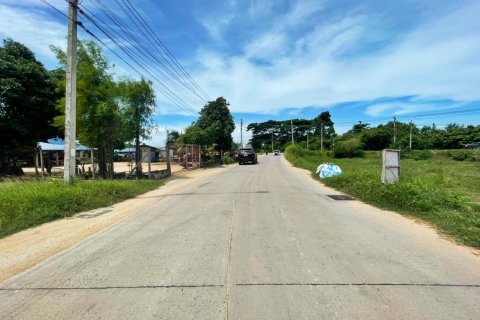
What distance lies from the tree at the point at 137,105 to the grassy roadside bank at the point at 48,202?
22.3 feet

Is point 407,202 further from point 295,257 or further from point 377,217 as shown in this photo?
point 295,257

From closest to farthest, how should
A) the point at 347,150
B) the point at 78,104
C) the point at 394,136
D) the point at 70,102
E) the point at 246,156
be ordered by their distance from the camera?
the point at 70,102 → the point at 78,104 → the point at 246,156 → the point at 347,150 → the point at 394,136

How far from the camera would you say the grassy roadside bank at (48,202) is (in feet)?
26.2

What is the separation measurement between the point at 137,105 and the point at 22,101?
27.8ft

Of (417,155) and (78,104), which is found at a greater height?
(78,104)

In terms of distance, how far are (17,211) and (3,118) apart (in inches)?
660

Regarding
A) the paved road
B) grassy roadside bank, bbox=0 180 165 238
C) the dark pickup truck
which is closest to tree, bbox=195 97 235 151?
the dark pickup truck

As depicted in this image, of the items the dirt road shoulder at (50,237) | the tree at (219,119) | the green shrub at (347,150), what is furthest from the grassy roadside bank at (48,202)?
the green shrub at (347,150)

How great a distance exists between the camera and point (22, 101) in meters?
22.3

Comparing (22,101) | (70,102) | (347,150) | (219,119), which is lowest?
(347,150)

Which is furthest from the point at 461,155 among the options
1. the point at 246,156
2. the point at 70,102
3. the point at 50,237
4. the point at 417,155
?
the point at 50,237

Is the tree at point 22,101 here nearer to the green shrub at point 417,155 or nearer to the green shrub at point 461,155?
the green shrub at point 417,155

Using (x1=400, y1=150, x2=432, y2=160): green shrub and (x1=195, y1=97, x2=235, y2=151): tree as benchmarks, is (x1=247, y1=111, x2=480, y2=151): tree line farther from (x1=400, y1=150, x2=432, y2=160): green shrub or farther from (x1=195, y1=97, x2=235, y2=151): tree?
(x1=195, y1=97, x2=235, y2=151): tree

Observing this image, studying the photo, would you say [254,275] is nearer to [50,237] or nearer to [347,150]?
[50,237]
